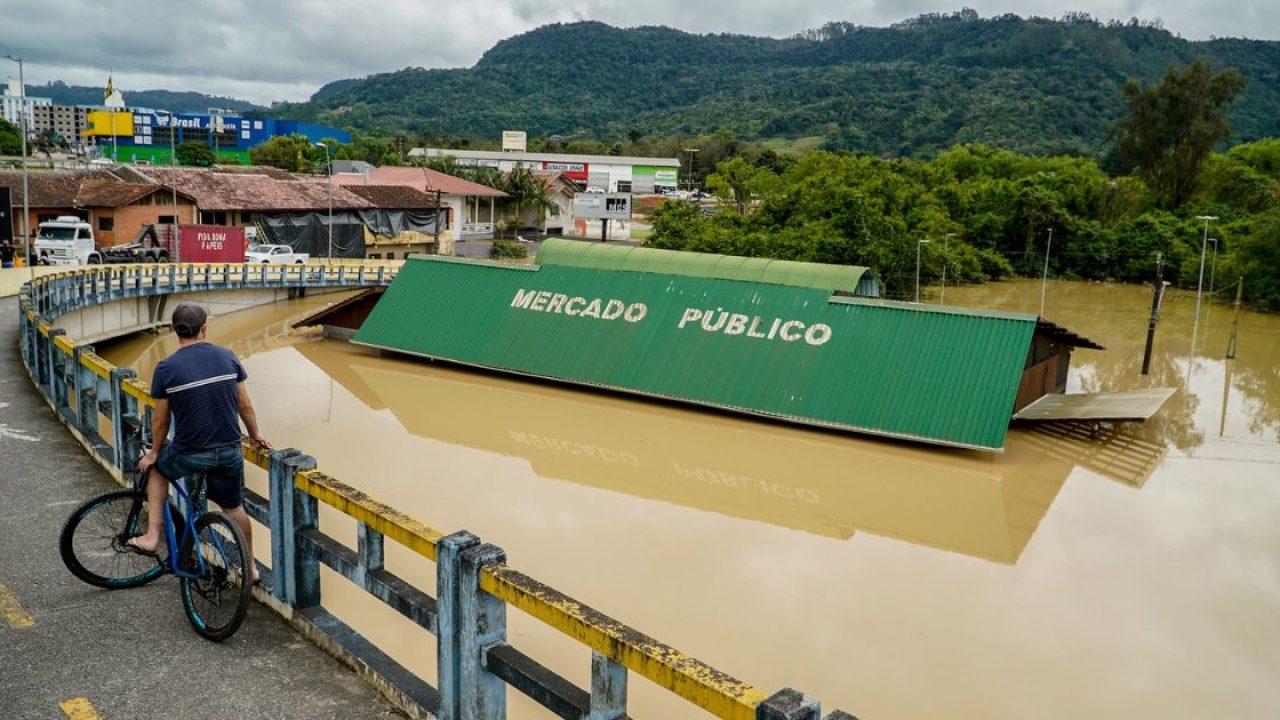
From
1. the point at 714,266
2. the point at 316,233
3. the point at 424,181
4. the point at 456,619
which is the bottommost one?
the point at 456,619

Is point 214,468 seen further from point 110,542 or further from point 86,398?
point 86,398

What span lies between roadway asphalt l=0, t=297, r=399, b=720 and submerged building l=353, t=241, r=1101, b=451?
58.5 feet

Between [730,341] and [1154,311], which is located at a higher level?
[1154,311]

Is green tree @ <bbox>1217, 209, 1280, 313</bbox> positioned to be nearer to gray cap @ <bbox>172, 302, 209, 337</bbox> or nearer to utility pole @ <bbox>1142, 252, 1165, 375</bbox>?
utility pole @ <bbox>1142, 252, 1165, 375</bbox>

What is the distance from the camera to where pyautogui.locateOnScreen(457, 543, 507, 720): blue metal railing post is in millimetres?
5160

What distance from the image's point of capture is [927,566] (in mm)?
15867

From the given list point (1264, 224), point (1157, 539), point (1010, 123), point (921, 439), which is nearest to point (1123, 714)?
point (1157, 539)

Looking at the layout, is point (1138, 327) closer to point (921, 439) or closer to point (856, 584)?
point (921, 439)

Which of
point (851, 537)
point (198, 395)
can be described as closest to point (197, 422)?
point (198, 395)

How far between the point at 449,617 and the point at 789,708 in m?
2.08

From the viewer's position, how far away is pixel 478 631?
520cm

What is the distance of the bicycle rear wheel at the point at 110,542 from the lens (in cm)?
693

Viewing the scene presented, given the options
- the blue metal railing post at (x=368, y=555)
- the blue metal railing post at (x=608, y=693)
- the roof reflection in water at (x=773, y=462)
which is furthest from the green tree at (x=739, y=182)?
the blue metal railing post at (x=608, y=693)

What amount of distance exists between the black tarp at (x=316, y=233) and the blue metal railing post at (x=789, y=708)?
54.0 meters
